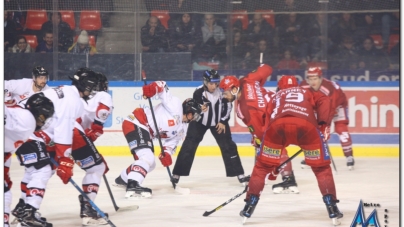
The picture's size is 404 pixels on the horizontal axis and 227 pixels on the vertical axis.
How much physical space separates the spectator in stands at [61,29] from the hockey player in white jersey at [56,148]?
4369mm

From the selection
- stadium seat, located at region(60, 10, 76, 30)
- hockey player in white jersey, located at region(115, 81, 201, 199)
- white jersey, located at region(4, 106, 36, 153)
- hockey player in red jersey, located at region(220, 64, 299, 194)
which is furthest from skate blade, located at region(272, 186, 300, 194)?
stadium seat, located at region(60, 10, 76, 30)

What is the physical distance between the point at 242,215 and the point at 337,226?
1.97 ft

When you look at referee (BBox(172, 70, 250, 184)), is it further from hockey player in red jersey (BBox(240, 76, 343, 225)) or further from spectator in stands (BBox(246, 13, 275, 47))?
spectator in stands (BBox(246, 13, 275, 47))

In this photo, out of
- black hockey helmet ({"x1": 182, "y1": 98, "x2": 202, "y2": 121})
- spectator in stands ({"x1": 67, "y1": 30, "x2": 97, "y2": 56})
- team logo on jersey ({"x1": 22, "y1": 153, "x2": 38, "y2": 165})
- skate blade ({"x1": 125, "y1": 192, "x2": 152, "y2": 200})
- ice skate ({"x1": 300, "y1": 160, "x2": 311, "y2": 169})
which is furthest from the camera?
spectator in stands ({"x1": 67, "y1": 30, "x2": 97, "y2": 56})

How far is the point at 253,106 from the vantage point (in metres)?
6.44

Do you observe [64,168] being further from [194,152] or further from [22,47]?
[22,47]

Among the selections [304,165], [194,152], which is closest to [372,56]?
[304,165]

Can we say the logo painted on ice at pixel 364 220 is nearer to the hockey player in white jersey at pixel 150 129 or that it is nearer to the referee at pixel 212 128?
the hockey player in white jersey at pixel 150 129

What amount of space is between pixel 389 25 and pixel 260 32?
1478 millimetres

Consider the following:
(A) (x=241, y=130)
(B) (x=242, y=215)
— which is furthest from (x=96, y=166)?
(A) (x=241, y=130)

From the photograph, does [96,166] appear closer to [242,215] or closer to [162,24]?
[242,215]

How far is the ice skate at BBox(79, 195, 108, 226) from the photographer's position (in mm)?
5254

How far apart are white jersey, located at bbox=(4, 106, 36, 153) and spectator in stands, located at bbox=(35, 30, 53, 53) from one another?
206 inches

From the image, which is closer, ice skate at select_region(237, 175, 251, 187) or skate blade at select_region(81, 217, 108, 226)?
skate blade at select_region(81, 217, 108, 226)
